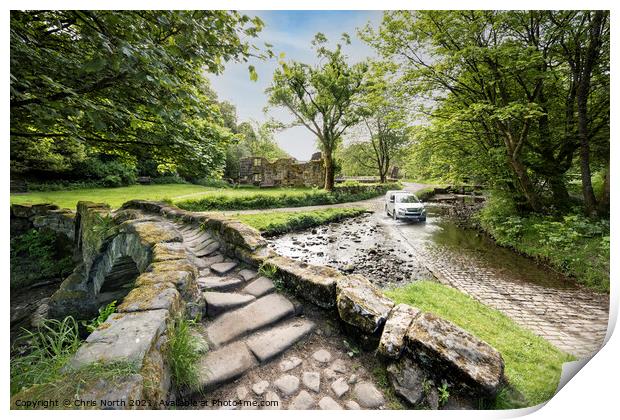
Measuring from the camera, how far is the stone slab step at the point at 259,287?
110 inches

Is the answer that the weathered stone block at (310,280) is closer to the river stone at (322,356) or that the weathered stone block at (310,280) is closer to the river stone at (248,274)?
the river stone at (248,274)

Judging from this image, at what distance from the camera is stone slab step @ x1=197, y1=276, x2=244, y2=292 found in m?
2.81

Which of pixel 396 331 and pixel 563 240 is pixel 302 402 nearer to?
pixel 396 331

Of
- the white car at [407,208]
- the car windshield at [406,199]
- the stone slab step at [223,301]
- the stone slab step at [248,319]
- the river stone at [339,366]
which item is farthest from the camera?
the car windshield at [406,199]

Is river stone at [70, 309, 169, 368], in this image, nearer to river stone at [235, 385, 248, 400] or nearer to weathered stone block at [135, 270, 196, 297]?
weathered stone block at [135, 270, 196, 297]

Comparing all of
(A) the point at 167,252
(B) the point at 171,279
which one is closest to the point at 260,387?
(B) the point at 171,279

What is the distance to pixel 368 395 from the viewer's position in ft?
5.68

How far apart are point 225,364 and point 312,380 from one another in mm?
671

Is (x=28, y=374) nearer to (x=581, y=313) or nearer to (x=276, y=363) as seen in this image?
(x=276, y=363)

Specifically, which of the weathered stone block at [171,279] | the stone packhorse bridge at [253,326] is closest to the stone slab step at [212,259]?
the stone packhorse bridge at [253,326]

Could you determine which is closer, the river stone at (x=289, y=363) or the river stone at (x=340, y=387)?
the river stone at (x=340, y=387)

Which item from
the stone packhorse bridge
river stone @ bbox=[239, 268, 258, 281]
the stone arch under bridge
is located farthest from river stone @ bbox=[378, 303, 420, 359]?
the stone arch under bridge

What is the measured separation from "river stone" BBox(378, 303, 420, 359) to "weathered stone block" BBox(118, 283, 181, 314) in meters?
1.68

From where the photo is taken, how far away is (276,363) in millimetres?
1952
